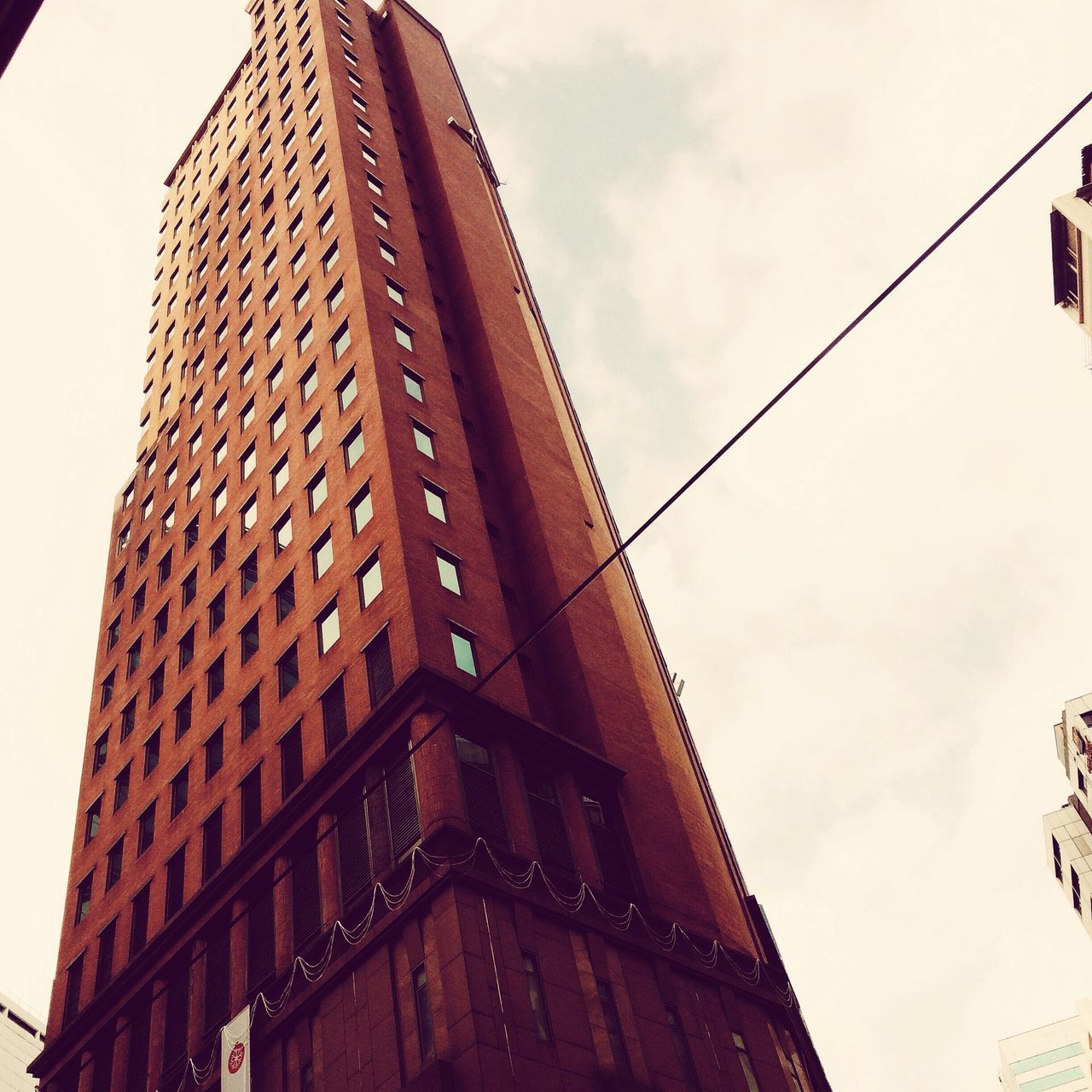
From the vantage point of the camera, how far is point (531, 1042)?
2555 cm

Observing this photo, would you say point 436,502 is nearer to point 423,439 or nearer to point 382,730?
point 423,439

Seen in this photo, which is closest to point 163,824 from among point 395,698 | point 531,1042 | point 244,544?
point 244,544

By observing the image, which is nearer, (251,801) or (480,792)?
(480,792)

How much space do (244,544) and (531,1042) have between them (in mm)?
27434

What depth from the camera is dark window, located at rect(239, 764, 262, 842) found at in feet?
122

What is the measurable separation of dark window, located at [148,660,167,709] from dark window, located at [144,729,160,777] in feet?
6.75

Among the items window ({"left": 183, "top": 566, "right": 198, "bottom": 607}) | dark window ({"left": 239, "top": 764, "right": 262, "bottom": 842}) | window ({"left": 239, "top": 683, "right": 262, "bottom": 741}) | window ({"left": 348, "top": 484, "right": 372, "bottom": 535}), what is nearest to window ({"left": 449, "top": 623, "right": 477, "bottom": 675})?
window ({"left": 348, "top": 484, "right": 372, "bottom": 535})

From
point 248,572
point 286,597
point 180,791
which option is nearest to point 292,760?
point 286,597

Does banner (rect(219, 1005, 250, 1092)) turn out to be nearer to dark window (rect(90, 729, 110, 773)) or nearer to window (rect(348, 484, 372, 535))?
window (rect(348, 484, 372, 535))

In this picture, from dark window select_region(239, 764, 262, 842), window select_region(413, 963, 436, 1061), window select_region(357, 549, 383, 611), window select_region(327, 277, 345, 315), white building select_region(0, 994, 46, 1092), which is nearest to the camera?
window select_region(413, 963, 436, 1061)

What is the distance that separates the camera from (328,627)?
127 feet

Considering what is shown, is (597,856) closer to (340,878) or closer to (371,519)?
(340,878)

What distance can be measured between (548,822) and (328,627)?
35.7 feet

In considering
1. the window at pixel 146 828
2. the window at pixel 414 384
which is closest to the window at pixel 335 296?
the window at pixel 414 384
